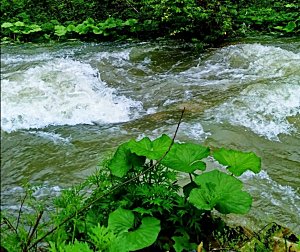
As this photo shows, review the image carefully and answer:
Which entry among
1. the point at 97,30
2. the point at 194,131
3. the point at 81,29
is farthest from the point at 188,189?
the point at 81,29

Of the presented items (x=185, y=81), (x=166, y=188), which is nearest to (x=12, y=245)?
(x=166, y=188)

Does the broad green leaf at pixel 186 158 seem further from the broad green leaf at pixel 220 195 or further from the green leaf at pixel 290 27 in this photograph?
the green leaf at pixel 290 27

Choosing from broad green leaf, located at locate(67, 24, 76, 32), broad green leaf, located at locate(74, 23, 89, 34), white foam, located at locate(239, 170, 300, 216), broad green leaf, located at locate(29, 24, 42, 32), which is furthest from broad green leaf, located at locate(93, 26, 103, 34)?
white foam, located at locate(239, 170, 300, 216)

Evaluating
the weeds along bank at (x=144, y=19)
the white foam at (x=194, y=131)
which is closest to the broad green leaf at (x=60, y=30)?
the weeds along bank at (x=144, y=19)

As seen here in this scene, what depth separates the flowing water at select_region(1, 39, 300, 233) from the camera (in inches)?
132

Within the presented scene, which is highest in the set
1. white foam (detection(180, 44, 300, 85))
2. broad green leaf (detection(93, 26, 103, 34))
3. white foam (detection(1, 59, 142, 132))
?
white foam (detection(1, 59, 142, 132))

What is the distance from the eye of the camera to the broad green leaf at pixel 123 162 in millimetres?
2451

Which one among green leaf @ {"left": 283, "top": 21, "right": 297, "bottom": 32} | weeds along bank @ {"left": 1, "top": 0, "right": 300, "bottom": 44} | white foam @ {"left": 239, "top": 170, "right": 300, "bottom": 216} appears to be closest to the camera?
white foam @ {"left": 239, "top": 170, "right": 300, "bottom": 216}

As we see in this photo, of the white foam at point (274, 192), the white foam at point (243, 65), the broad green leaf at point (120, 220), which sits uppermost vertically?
the broad green leaf at point (120, 220)

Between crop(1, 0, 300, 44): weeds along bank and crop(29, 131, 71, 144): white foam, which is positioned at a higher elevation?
crop(29, 131, 71, 144): white foam

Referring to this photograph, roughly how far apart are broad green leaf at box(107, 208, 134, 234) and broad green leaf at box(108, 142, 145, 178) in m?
0.20

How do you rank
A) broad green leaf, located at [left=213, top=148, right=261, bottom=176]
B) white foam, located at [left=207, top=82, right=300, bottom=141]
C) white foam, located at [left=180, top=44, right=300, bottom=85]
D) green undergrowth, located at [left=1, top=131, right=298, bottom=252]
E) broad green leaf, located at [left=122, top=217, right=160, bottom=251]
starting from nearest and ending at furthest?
broad green leaf, located at [left=122, top=217, right=160, bottom=251] < green undergrowth, located at [left=1, top=131, right=298, bottom=252] < broad green leaf, located at [left=213, top=148, right=261, bottom=176] < white foam, located at [left=207, top=82, right=300, bottom=141] < white foam, located at [left=180, top=44, right=300, bottom=85]

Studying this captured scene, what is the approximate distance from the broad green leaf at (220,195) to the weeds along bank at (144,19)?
6479 millimetres

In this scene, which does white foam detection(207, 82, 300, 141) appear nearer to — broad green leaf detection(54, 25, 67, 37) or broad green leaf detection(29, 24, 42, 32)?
broad green leaf detection(54, 25, 67, 37)
